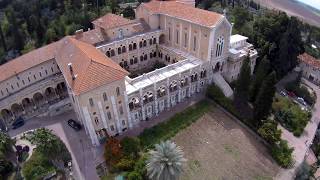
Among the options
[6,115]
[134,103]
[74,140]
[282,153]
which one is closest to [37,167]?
[74,140]

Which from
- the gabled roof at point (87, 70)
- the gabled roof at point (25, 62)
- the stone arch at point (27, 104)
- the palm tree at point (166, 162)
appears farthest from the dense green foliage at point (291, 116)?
the stone arch at point (27, 104)

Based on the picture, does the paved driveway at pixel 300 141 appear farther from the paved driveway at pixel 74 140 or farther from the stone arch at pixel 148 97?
the paved driveway at pixel 74 140

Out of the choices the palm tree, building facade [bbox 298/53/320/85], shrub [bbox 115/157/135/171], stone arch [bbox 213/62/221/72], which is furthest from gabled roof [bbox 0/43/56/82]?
building facade [bbox 298/53/320/85]

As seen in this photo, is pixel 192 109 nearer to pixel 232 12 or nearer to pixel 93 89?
pixel 93 89

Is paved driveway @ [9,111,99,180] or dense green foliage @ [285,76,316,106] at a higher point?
paved driveway @ [9,111,99,180]

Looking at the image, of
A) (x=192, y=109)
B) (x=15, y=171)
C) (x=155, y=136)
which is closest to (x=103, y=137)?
(x=155, y=136)

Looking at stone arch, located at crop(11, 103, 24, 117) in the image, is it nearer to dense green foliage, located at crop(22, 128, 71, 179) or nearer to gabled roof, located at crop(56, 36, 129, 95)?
dense green foliage, located at crop(22, 128, 71, 179)
